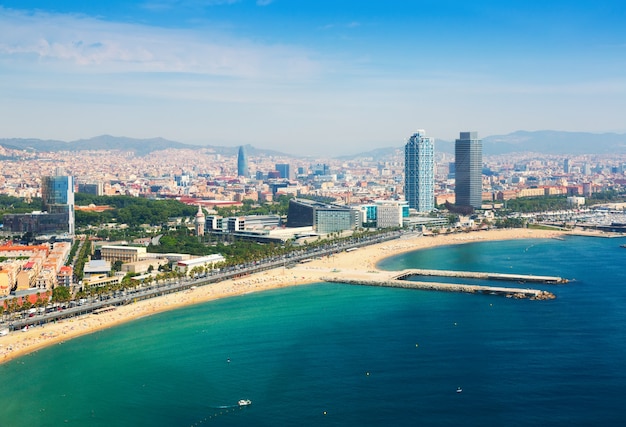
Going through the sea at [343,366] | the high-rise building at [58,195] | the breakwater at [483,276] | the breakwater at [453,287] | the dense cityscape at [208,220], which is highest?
the high-rise building at [58,195]

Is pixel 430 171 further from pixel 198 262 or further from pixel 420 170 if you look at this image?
pixel 198 262

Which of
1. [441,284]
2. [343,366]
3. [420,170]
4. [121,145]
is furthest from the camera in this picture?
[121,145]

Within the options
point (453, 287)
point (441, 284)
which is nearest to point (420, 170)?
point (441, 284)

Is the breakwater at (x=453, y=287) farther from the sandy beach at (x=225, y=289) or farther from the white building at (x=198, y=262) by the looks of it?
the white building at (x=198, y=262)

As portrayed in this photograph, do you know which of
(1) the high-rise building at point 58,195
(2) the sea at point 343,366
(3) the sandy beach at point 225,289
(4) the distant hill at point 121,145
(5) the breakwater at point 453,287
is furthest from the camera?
(4) the distant hill at point 121,145

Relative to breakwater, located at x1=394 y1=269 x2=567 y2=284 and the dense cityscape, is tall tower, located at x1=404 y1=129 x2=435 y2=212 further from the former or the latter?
breakwater, located at x1=394 y1=269 x2=567 y2=284

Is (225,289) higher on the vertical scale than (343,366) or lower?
higher

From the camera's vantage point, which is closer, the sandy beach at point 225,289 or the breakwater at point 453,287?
the sandy beach at point 225,289

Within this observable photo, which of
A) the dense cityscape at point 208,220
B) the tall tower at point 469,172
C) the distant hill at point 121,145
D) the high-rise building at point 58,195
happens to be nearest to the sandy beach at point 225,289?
the dense cityscape at point 208,220
